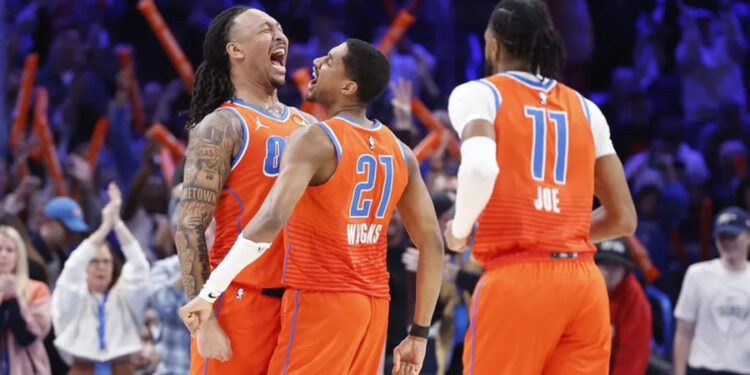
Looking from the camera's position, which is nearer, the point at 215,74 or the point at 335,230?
the point at 335,230

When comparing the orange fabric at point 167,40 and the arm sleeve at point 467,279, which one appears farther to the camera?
the orange fabric at point 167,40

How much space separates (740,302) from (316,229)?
15.0ft

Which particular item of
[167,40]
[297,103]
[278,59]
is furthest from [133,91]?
[278,59]

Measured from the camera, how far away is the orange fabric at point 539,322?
441 centimetres

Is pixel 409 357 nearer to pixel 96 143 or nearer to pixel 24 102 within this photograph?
pixel 96 143

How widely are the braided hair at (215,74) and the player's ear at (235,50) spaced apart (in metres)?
0.03

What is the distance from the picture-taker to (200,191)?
175 inches

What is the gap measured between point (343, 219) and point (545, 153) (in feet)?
2.64

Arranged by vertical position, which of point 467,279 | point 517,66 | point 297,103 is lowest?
point 467,279

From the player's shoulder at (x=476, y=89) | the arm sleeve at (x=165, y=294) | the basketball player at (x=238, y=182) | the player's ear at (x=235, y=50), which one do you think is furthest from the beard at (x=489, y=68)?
the arm sleeve at (x=165, y=294)

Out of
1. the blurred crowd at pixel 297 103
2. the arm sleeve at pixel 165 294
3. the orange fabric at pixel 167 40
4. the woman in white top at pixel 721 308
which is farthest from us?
the orange fabric at pixel 167 40

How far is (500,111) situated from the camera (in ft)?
14.8

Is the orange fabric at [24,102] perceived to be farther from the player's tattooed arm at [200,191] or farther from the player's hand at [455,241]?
the player's hand at [455,241]

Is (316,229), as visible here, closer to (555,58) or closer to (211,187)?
(211,187)
